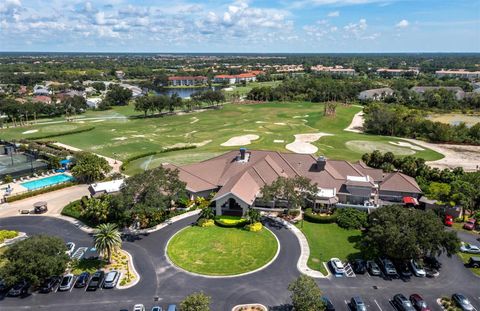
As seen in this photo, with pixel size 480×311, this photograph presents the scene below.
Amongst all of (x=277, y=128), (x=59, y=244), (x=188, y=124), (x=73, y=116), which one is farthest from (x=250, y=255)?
(x=73, y=116)

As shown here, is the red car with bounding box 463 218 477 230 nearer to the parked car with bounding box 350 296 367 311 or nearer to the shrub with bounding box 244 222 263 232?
the parked car with bounding box 350 296 367 311

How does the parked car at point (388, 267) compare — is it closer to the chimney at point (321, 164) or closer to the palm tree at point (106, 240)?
the chimney at point (321, 164)

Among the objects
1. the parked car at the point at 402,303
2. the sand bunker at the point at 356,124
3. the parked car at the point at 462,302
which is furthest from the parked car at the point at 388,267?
the sand bunker at the point at 356,124

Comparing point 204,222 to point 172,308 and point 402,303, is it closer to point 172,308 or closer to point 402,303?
point 172,308

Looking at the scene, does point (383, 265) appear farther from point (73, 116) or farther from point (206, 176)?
point (73, 116)

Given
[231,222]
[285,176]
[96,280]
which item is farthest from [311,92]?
[96,280]

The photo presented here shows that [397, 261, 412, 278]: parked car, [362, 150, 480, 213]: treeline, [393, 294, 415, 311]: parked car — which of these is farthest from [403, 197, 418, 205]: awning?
[393, 294, 415, 311]: parked car
